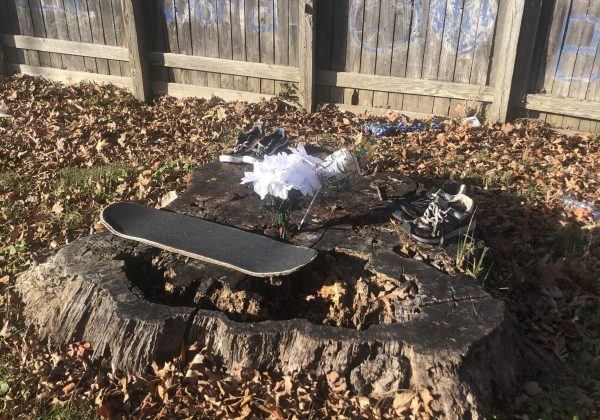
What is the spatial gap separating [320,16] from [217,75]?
1764 mm

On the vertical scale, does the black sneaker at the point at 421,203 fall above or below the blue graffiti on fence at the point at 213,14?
below

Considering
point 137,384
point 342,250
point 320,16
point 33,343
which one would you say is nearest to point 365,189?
point 342,250

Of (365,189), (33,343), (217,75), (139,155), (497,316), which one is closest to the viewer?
(497,316)

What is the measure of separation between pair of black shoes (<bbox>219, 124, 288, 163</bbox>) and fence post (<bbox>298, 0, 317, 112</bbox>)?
2.48m

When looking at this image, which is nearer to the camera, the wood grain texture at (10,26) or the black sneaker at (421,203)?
the black sneaker at (421,203)

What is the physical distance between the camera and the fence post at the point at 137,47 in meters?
7.39

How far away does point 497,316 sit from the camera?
2.73 metres

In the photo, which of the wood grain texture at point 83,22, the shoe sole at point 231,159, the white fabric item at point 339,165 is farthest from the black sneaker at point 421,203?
the wood grain texture at point 83,22

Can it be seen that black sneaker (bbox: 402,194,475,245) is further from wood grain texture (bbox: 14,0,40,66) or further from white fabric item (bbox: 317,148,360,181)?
wood grain texture (bbox: 14,0,40,66)

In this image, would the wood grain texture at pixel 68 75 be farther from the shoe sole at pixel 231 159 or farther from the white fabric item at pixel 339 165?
the white fabric item at pixel 339 165

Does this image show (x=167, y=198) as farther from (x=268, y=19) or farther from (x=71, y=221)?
(x=268, y=19)

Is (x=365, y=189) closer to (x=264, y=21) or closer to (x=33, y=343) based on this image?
(x=33, y=343)

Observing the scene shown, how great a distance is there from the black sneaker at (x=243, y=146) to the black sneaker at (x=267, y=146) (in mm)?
51

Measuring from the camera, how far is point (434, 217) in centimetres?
339
